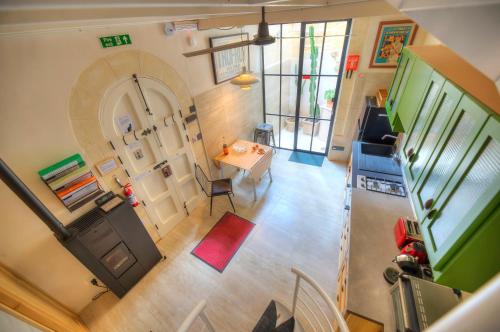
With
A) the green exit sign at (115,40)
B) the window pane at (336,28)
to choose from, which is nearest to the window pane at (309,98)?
the window pane at (336,28)

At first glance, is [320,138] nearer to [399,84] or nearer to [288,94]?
[288,94]

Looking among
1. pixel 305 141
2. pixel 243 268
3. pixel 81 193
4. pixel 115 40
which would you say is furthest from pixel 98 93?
pixel 305 141

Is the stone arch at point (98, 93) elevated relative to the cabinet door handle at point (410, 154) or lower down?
elevated

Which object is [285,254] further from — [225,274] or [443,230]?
[443,230]

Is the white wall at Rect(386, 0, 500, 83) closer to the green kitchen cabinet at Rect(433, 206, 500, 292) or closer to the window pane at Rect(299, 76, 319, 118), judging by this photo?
the green kitchen cabinet at Rect(433, 206, 500, 292)

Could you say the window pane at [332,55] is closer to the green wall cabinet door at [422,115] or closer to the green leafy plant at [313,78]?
the green leafy plant at [313,78]

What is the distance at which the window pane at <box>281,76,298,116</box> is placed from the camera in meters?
4.98

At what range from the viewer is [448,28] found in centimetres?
63

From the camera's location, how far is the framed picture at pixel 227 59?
3602mm

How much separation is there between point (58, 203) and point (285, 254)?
2.90m

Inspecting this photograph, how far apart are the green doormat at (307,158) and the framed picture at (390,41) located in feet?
7.35

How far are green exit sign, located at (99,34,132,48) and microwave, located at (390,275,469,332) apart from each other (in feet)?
11.7

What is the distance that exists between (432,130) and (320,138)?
14.0 ft

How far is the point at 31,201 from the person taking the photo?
1.89m
